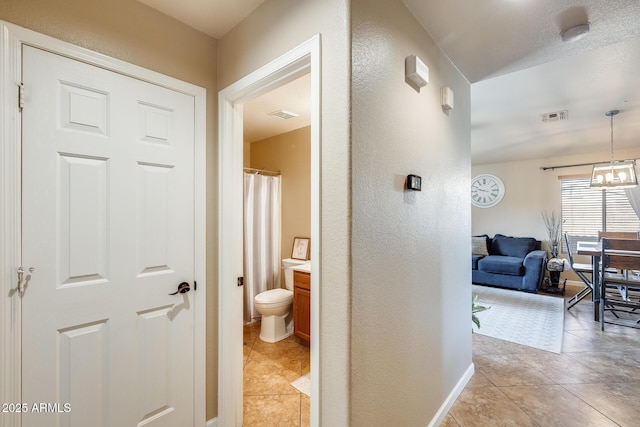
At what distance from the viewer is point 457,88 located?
205 centimetres

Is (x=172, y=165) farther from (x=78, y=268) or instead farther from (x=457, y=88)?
(x=457, y=88)

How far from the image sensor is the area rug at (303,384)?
215 cm

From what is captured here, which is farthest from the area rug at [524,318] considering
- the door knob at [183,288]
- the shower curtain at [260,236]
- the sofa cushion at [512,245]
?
the door knob at [183,288]

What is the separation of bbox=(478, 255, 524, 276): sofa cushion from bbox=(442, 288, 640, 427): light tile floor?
1.82m

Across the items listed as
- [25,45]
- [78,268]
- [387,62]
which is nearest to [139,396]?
[78,268]

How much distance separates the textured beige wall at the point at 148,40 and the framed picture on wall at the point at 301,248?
72.7 inches

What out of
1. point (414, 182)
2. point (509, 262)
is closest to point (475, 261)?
point (509, 262)

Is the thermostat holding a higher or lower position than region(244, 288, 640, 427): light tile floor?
higher

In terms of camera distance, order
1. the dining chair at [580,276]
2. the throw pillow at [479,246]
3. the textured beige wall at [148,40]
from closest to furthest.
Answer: the textured beige wall at [148,40]
the dining chair at [580,276]
the throw pillow at [479,246]

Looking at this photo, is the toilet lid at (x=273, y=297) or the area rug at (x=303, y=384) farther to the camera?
the toilet lid at (x=273, y=297)

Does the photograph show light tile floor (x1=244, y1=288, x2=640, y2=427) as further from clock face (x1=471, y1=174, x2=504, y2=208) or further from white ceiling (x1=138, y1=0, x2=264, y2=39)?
clock face (x1=471, y1=174, x2=504, y2=208)

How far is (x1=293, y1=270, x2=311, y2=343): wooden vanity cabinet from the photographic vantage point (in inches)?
109

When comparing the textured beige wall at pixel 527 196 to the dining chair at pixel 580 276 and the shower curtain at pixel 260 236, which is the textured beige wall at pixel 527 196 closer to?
the dining chair at pixel 580 276

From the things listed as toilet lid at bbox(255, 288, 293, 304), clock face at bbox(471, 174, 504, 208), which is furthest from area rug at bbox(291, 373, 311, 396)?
clock face at bbox(471, 174, 504, 208)
